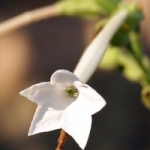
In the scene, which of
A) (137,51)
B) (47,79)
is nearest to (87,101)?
(137,51)

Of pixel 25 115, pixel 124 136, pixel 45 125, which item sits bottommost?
pixel 124 136

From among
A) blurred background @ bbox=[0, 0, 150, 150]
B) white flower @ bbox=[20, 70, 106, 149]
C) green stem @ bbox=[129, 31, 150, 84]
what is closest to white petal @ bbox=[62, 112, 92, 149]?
white flower @ bbox=[20, 70, 106, 149]

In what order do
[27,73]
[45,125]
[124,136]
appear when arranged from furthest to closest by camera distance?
[27,73]
[124,136]
[45,125]

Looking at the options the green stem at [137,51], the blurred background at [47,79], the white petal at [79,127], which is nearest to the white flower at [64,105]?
the white petal at [79,127]

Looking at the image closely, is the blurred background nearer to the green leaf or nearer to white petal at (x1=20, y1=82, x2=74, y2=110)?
the green leaf

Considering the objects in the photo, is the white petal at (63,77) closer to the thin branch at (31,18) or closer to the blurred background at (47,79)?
the thin branch at (31,18)

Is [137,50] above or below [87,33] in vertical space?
above

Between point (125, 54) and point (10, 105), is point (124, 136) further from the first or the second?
point (125, 54)

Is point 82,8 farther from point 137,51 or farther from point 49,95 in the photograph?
point 49,95

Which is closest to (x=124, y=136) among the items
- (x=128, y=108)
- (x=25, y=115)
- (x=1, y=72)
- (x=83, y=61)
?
(x=128, y=108)
